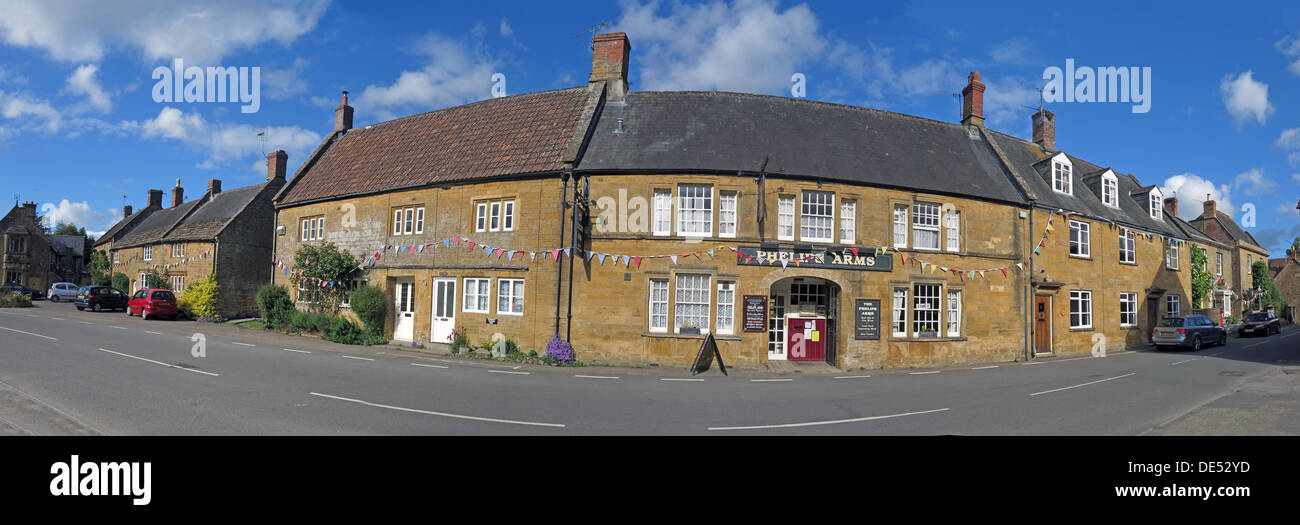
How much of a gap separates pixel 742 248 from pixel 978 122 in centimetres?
1411

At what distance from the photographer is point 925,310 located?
1848 centimetres

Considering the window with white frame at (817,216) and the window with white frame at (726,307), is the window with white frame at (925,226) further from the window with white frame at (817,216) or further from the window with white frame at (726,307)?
the window with white frame at (726,307)

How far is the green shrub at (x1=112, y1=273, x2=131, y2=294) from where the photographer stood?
39.8 meters

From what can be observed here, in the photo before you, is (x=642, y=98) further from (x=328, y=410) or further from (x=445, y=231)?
(x=328, y=410)

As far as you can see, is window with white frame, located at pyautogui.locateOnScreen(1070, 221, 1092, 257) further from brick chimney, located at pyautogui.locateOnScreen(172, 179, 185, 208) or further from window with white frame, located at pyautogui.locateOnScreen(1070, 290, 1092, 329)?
brick chimney, located at pyautogui.locateOnScreen(172, 179, 185, 208)

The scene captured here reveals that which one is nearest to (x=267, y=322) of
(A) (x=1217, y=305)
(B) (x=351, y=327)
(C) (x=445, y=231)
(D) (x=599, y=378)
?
(B) (x=351, y=327)

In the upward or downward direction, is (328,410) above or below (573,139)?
below

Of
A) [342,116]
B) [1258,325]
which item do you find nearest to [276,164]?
[342,116]

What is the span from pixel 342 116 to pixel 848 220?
26.2m

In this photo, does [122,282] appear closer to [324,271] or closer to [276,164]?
[276,164]

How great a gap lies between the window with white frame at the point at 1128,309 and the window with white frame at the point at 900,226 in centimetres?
1309

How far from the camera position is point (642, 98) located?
20.5 metres

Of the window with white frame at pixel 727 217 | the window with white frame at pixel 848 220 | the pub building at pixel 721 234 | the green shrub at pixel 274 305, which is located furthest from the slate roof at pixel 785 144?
the green shrub at pixel 274 305

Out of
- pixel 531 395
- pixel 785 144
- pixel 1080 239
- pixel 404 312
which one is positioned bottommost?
pixel 531 395
